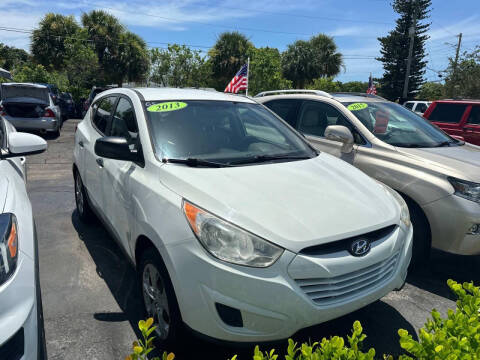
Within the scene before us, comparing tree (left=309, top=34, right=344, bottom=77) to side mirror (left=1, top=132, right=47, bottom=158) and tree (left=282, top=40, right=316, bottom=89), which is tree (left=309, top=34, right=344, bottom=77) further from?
side mirror (left=1, top=132, right=47, bottom=158)

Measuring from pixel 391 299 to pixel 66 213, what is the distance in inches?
163

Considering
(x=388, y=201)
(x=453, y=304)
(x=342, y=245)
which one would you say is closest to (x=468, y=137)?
(x=453, y=304)

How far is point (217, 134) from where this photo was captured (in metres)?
3.25

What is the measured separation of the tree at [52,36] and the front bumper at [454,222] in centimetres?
3467

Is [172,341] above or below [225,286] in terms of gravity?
below

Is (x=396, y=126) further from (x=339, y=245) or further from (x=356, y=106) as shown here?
(x=339, y=245)

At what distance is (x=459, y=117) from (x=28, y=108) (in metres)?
11.6

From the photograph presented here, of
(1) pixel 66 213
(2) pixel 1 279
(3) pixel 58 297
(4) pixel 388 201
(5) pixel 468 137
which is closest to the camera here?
(2) pixel 1 279

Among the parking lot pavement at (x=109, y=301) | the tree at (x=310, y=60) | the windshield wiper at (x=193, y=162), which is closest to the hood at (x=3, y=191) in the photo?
the windshield wiper at (x=193, y=162)

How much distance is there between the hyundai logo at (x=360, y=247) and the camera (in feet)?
7.31

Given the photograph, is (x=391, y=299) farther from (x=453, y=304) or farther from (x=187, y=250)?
(x=187, y=250)

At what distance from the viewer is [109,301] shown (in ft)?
10.3

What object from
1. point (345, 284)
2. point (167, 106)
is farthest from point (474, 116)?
point (345, 284)

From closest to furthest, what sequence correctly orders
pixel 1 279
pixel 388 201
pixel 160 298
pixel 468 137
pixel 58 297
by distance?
pixel 1 279
pixel 160 298
pixel 388 201
pixel 58 297
pixel 468 137
